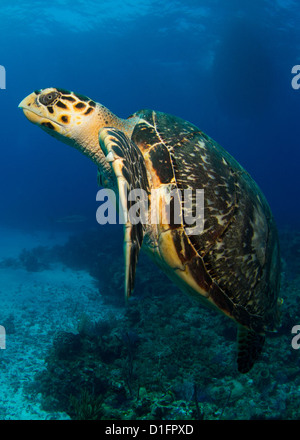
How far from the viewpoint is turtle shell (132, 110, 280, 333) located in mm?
2031

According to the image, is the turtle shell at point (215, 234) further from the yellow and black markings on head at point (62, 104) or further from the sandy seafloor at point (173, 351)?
the sandy seafloor at point (173, 351)

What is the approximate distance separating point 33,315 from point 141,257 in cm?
415

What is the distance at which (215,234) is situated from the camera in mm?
2096

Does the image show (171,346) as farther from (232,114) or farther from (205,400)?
(232,114)

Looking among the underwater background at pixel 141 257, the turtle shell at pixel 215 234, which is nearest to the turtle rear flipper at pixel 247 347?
the turtle shell at pixel 215 234

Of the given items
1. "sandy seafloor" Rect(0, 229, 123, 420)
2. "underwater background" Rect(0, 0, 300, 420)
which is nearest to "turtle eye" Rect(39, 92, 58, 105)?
"underwater background" Rect(0, 0, 300, 420)

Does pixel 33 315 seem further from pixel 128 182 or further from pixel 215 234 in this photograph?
pixel 128 182

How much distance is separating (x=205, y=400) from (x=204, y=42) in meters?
32.8

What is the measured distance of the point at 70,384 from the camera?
3.62m

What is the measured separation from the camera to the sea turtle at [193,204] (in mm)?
2023

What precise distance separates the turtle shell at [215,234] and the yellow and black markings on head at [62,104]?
56 cm

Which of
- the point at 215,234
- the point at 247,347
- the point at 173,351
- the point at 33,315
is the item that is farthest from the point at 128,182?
the point at 33,315

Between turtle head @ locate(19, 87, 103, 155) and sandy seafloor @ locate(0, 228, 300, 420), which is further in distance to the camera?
sandy seafloor @ locate(0, 228, 300, 420)

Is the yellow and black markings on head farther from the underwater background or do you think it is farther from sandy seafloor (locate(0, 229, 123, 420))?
sandy seafloor (locate(0, 229, 123, 420))
